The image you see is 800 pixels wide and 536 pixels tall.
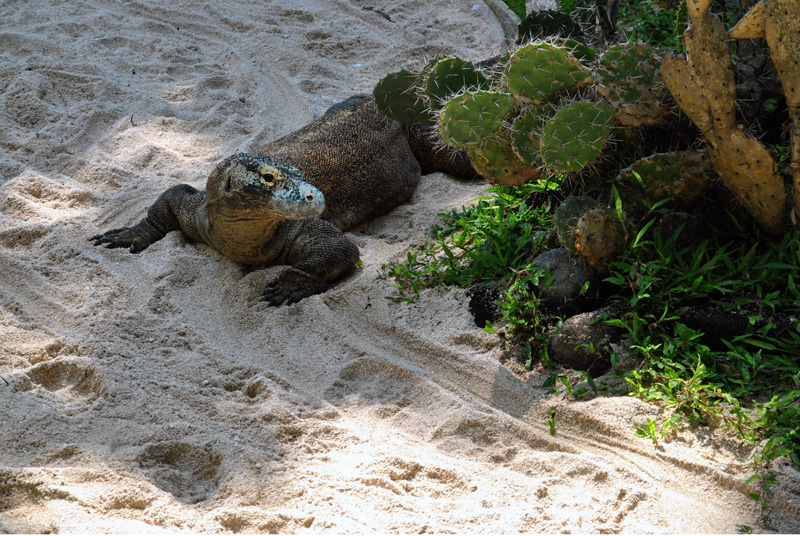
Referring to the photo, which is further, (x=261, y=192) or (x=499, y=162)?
(x=261, y=192)

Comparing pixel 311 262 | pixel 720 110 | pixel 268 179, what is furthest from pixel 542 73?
pixel 311 262

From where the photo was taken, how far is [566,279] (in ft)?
11.5

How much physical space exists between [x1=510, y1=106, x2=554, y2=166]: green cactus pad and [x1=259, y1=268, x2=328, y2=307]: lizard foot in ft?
4.51

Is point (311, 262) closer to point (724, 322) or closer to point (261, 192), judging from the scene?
point (261, 192)

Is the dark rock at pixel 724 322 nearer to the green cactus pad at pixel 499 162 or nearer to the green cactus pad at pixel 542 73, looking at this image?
the green cactus pad at pixel 499 162

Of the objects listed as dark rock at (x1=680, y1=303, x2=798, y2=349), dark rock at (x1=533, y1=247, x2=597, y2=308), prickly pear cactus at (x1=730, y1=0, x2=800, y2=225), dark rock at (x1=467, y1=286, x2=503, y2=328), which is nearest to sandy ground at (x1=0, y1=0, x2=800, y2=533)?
dark rock at (x1=467, y1=286, x2=503, y2=328)

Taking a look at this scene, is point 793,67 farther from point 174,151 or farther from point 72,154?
point 72,154

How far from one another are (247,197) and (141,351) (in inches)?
38.6

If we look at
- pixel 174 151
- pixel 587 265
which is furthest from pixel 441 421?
pixel 174 151

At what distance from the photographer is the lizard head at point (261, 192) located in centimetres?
382

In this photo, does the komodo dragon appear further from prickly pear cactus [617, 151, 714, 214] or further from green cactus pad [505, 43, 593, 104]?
prickly pear cactus [617, 151, 714, 214]

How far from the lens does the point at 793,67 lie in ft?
9.64

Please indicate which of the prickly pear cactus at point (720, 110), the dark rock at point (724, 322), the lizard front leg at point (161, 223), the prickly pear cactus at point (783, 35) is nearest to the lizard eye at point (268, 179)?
the lizard front leg at point (161, 223)

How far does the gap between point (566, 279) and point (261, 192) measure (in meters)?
1.63
